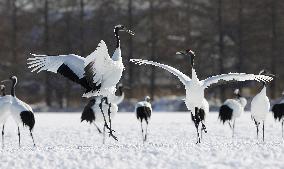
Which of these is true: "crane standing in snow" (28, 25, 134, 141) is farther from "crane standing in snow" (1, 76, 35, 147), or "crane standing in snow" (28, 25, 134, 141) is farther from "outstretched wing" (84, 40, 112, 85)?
"crane standing in snow" (1, 76, 35, 147)

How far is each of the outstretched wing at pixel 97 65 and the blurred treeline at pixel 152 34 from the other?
28.6 m

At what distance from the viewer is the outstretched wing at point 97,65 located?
14.8m

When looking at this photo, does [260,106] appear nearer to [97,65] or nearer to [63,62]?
[97,65]

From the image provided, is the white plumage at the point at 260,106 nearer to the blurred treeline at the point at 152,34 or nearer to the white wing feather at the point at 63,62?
the white wing feather at the point at 63,62

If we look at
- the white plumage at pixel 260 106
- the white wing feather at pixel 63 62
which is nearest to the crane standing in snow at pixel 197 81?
the white wing feather at pixel 63 62

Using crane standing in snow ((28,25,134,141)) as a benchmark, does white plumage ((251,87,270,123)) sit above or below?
below

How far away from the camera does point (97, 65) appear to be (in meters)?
15.5

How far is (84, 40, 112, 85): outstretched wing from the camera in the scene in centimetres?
1484

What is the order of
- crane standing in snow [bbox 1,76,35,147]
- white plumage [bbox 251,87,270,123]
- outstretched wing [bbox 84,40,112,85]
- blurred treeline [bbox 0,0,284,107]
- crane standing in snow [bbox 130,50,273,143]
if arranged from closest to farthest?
outstretched wing [bbox 84,40,112,85]
crane standing in snow [bbox 130,50,273,143]
crane standing in snow [bbox 1,76,35,147]
white plumage [bbox 251,87,270,123]
blurred treeline [bbox 0,0,284,107]

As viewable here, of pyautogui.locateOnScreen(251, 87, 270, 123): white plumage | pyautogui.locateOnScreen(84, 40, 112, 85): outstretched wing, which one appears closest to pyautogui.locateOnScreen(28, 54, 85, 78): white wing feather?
pyautogui.locateOnScreen(84, 40, 112, 85): outstretched wing

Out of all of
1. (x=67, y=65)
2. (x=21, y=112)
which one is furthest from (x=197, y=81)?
(x=21, y=112)

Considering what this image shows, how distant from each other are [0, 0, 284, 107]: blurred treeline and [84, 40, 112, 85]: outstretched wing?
93.7ft

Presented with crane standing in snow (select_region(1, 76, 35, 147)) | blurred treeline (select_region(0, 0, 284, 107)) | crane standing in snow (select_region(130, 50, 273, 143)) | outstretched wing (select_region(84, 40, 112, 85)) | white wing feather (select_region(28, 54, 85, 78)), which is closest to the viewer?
outstretched wing (select_region(84, 40, 112, 85))

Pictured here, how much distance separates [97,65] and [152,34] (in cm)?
2941
